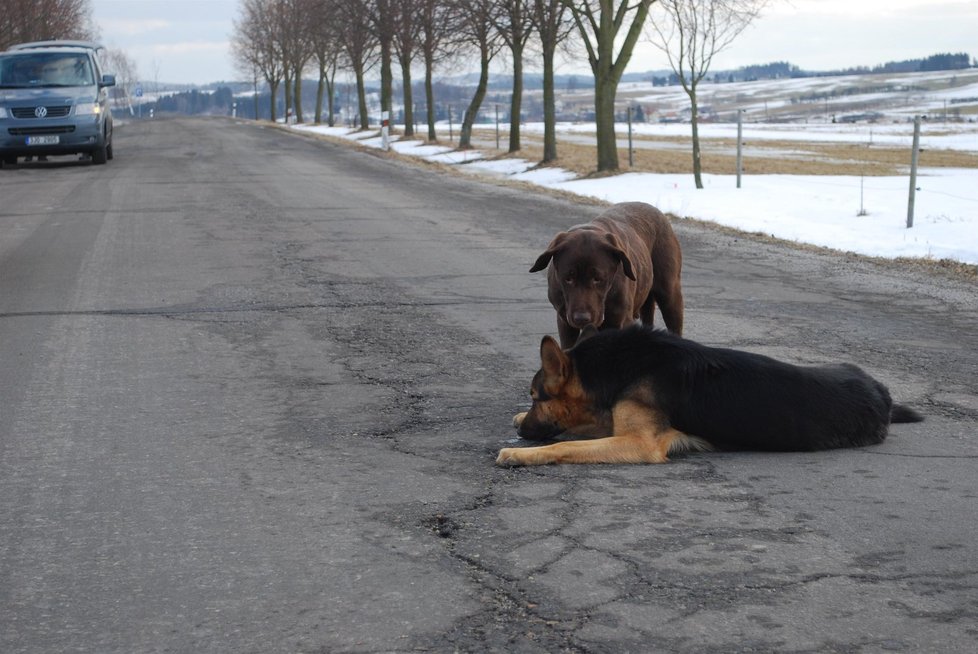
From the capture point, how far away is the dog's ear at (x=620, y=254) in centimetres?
628

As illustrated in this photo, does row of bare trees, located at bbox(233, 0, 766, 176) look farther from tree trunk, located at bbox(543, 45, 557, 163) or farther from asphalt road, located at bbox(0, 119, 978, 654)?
asphalt road, located at bbox(0, 119, 978, 654)

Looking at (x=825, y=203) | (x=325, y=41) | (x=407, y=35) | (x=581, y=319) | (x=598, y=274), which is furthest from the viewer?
(x=325, y=41)

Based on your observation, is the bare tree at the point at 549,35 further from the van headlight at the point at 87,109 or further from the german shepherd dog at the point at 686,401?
the german shepherd dog at the point at 686,401

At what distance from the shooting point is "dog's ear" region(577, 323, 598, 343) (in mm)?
5594

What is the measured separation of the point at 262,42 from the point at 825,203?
82639mm

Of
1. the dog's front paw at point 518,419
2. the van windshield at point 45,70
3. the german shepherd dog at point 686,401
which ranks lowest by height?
the dog's front paw at point 518,419

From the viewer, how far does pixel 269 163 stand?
93.2ft

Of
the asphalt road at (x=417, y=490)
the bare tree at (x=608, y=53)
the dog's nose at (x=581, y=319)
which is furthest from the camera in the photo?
the bare tree at (x=608, y=53)

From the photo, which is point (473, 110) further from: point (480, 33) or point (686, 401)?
point (686, 401)

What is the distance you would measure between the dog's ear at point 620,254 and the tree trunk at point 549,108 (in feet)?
78.9

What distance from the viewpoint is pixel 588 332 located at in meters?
5.80

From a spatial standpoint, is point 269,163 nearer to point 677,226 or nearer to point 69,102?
point 69,102

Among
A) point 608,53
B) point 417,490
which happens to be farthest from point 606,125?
point 417,490

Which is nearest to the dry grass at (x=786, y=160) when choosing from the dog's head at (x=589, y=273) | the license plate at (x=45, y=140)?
the license plate at (x=45, y=140)
